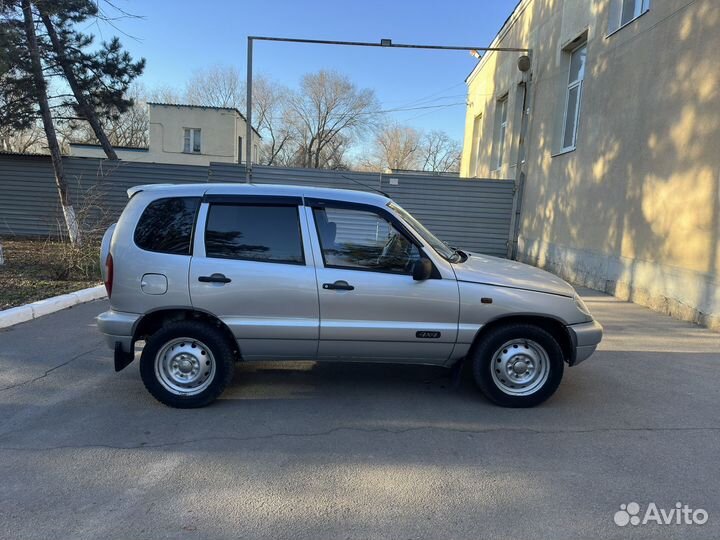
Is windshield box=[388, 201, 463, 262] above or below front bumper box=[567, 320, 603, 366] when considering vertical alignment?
above

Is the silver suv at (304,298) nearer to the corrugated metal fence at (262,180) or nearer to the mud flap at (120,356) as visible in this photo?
the mud flap at (120,356)

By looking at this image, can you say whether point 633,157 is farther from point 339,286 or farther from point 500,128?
point 500,128

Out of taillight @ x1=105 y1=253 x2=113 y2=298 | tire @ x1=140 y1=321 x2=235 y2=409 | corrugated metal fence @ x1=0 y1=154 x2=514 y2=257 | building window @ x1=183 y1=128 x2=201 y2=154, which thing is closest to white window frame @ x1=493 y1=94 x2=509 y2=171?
corrugated metal fence @ x1=0 y1=154 x2=514 y2=257

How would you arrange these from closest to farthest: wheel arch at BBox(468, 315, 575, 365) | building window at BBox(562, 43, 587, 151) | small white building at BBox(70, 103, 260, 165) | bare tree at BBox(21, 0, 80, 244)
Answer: wheel arch at BBox(468, 315, 575, 365) < bare tree at BBox(21, 0, 80, 244) < building window at BBox(562, 43, 587, 151) < small white building at BBox(70, 103, 260, 165)

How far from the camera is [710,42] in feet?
23.9

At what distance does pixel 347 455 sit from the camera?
3430 millimetres

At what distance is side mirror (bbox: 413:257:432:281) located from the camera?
156 inches

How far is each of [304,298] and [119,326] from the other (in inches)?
62.1

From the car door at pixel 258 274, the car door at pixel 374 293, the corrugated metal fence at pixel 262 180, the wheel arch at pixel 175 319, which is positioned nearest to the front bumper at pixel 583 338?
the car door at pixel 374 293

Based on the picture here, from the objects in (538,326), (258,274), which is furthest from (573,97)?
(258,274)

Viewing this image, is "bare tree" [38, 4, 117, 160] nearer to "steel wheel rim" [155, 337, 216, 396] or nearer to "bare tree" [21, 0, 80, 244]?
"bare tree" [21, 0, 80, 244]

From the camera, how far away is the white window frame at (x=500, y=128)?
63.9 ft

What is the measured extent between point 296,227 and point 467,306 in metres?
1.61

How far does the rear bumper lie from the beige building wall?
7.68 metres
